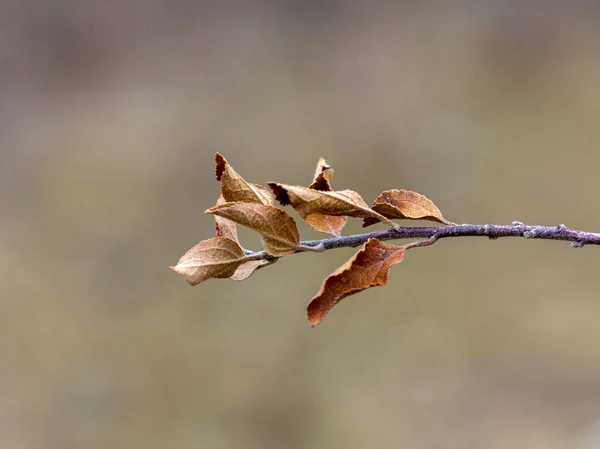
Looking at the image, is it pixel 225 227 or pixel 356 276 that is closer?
pixel 356 276

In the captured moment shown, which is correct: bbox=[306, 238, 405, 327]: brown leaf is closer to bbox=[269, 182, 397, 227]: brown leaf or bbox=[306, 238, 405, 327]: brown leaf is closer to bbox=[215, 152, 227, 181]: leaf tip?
bbox=[269, 182, 397, 227]: brown leaf

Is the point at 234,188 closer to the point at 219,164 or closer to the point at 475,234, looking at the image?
the point at 219,164

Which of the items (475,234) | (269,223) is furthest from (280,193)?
(475,234)

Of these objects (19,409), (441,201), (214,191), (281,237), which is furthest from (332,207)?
(214,191)

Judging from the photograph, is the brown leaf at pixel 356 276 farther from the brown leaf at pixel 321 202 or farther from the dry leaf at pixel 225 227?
the dry leaf at pixel 225 227

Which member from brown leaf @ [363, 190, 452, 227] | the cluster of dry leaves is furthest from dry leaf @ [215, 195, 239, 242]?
brown leaf @ [363, 190, 452, 227]

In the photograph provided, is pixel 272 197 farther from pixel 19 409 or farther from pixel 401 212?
pixel 19 409

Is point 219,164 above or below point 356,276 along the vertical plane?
above

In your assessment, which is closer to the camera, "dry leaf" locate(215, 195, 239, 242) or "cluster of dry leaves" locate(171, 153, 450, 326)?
"cluster of dry leaves" locate(171, 153, 450, 326)
